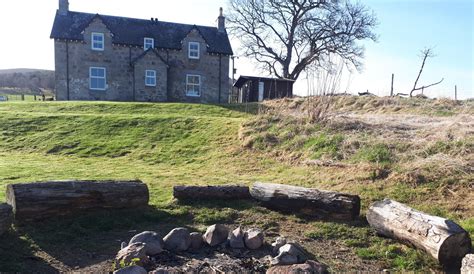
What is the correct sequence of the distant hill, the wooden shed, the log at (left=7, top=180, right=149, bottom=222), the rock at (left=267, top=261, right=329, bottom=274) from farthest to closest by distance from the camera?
the distant hill → the wooden shed → the log at (left=7, top=180, right=149, bottom=222) → the rock at (left=267, top=261, right=329, bottom=274)

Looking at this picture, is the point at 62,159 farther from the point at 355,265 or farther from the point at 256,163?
the point at 355,265

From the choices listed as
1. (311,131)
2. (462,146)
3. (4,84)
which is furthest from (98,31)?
(4,84)

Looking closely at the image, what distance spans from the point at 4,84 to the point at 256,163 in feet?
214

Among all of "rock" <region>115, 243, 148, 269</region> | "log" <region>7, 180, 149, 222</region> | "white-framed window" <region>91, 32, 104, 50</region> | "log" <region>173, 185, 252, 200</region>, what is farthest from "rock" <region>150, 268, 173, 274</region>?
"white-framed window" <region>91, 32, 104, 50</region>

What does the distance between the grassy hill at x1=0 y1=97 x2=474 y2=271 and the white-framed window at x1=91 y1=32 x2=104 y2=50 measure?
1307 centimetres

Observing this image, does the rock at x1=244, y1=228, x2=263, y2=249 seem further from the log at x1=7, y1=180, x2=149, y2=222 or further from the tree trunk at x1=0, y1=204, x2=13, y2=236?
the tree trunk at x1=0, y1=204, x2=13, y2=236

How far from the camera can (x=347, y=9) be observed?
43688mm

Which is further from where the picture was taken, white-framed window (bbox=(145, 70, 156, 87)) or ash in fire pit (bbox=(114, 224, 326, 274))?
white-framed window (bbox=(145, 70, 156, 87))

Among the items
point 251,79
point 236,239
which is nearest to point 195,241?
point 236,239

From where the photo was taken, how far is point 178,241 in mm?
5789

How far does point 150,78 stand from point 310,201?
2794cm

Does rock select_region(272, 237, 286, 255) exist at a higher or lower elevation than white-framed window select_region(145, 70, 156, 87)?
lower

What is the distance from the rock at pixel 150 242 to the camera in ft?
17.8

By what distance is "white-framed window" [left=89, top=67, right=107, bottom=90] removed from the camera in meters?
32.6
